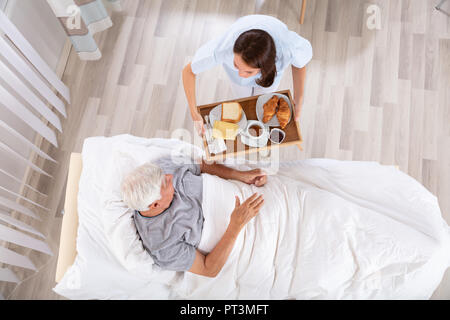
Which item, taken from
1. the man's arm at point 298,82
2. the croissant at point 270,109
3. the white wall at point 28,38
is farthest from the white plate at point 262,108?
the white wall at point 28,38

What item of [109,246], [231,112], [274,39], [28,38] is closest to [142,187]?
[109,246]

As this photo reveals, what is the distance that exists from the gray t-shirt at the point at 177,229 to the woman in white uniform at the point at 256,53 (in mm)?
302

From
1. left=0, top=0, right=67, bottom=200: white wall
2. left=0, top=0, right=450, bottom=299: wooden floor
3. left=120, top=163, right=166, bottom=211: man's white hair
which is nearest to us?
left=120, top=163, right=166, bottom=211: man's white hair

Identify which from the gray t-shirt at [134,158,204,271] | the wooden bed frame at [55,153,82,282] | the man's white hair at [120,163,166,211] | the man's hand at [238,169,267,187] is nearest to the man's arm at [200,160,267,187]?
the man's hand at [238,169,267,187]

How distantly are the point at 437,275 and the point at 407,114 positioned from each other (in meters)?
1.13

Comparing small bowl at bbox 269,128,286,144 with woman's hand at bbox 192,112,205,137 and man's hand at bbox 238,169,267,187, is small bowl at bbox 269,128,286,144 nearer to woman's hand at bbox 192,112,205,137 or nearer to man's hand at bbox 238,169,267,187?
man's hand at bbox 238,169,267,187

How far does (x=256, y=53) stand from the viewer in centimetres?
126

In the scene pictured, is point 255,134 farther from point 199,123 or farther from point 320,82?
point 320,82

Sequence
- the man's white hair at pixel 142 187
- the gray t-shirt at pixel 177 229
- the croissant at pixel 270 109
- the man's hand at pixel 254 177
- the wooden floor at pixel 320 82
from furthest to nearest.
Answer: the wooden floor at pixel 320 82, the man's hand at pixel 254 177, the croissant at pixel 270 109, the gray t-shirt at pixel 177 229, the man's white hair at pixel 142 187

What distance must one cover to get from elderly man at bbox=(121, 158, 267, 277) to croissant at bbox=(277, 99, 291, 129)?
1.15 feet

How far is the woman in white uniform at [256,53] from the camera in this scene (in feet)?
4.16

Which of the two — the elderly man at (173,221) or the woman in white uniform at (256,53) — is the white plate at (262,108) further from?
the elderly man at (173,221)

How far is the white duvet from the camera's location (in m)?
1.36
